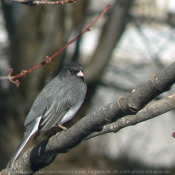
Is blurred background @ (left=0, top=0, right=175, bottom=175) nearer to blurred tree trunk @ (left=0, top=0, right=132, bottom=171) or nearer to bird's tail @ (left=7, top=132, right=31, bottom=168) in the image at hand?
blurred tree trunk @ (left=0, top=0, right=132, bottom=171)

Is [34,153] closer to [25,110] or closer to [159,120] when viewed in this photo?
[25,110]

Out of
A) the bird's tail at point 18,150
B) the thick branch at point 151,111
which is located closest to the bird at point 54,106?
the bird's tail at point 18,150

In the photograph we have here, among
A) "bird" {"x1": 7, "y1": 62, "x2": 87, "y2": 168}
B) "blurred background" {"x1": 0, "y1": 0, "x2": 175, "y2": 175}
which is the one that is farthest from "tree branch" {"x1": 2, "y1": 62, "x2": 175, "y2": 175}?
"blurred background" {"x1": 0, "y1": 0, "x2": 175, "y2": 175}

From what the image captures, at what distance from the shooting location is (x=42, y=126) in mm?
3152

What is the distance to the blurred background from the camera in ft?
18.7

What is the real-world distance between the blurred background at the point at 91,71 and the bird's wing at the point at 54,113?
7.12 ft

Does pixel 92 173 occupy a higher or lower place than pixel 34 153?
lower

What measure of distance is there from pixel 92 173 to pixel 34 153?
159 inches

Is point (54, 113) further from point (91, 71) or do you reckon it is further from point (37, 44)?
point (37, 44)

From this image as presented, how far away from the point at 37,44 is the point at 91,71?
815 mm

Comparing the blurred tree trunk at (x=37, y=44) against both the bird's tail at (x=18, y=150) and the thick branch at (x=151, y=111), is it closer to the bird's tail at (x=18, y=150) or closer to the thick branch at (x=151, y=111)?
the bird's tail at (x=18, y=150)

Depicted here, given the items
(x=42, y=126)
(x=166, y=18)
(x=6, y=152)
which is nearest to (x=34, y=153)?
(x=42, y=126)

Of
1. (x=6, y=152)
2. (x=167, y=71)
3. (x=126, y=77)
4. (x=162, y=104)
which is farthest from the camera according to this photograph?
(x=126, y=77)

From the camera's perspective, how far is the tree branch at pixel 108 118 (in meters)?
1.71
